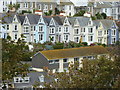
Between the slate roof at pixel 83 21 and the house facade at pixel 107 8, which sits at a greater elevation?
the house facade at pixel 107 8

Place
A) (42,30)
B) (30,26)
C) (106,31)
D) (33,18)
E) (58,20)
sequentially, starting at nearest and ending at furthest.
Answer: (30,26), (33,18), (42,30), (58,20), (106,31)

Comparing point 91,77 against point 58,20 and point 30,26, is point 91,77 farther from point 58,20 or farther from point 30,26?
point 58,20

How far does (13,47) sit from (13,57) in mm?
161

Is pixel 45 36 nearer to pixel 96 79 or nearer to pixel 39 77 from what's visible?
pixel 39 77

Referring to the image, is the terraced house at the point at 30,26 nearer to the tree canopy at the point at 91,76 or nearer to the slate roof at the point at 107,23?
the slate roof at the point at 107,23

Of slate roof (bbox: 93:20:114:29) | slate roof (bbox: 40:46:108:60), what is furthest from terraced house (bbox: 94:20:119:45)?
slate roof (bbox: 40:46:108:60)

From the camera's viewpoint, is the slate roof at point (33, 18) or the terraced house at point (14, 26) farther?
the slate roof at point (33, 18)

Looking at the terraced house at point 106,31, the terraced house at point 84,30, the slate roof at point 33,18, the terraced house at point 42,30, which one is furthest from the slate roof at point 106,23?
the slate roof at point 33,18

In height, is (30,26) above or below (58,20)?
below

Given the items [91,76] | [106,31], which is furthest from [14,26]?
[91,76]

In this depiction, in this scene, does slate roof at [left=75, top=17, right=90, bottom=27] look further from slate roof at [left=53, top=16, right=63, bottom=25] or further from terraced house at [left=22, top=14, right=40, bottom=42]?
terraced house at [left=22, top=14, right=40, bottom=42]

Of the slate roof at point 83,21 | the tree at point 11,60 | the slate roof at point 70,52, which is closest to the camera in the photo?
the tree at point 11,60

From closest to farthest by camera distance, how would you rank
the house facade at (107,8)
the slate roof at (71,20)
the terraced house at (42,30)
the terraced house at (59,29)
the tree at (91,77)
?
the tree at (91,77) < the terraced house at (59,29) < the terraced house at (42,30) < the slate roof at (71,20) < the house facade at (107,8)

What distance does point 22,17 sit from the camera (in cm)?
2675
